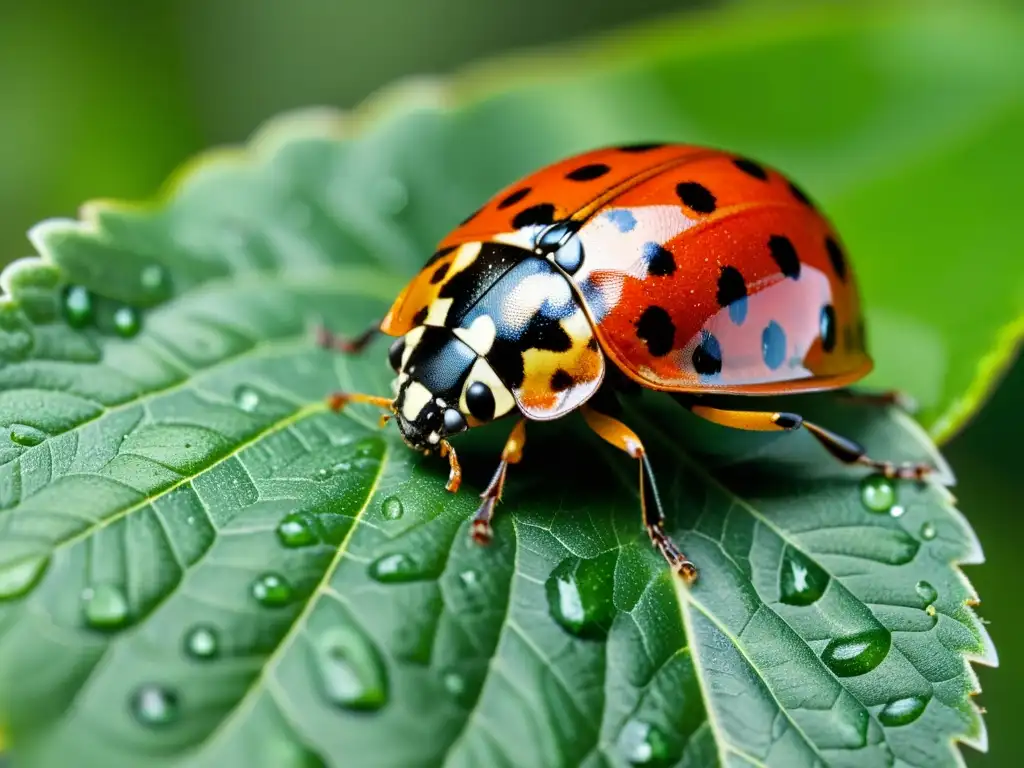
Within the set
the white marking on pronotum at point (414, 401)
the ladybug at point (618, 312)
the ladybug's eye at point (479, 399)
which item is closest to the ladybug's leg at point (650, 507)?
the ladybug at point (618, 312)

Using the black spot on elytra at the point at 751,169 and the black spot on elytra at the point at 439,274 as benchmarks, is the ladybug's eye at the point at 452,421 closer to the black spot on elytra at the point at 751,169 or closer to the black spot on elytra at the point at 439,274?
the black spot on elytra at the point at 439,274

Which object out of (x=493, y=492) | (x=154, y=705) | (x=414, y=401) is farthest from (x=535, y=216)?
(x=154, y=705)

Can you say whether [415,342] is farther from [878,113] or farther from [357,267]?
[878,113]

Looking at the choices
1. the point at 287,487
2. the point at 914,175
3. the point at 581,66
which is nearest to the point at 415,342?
the point at 287,487

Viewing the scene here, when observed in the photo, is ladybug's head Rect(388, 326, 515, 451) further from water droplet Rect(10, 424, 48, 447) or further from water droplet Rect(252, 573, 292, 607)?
water droplet Rect(10, 424, 48, 447)

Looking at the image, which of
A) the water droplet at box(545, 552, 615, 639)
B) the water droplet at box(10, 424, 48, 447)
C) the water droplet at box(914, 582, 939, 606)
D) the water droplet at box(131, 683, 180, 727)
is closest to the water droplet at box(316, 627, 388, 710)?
the water droplet at box(131, 683, 180, 727)
